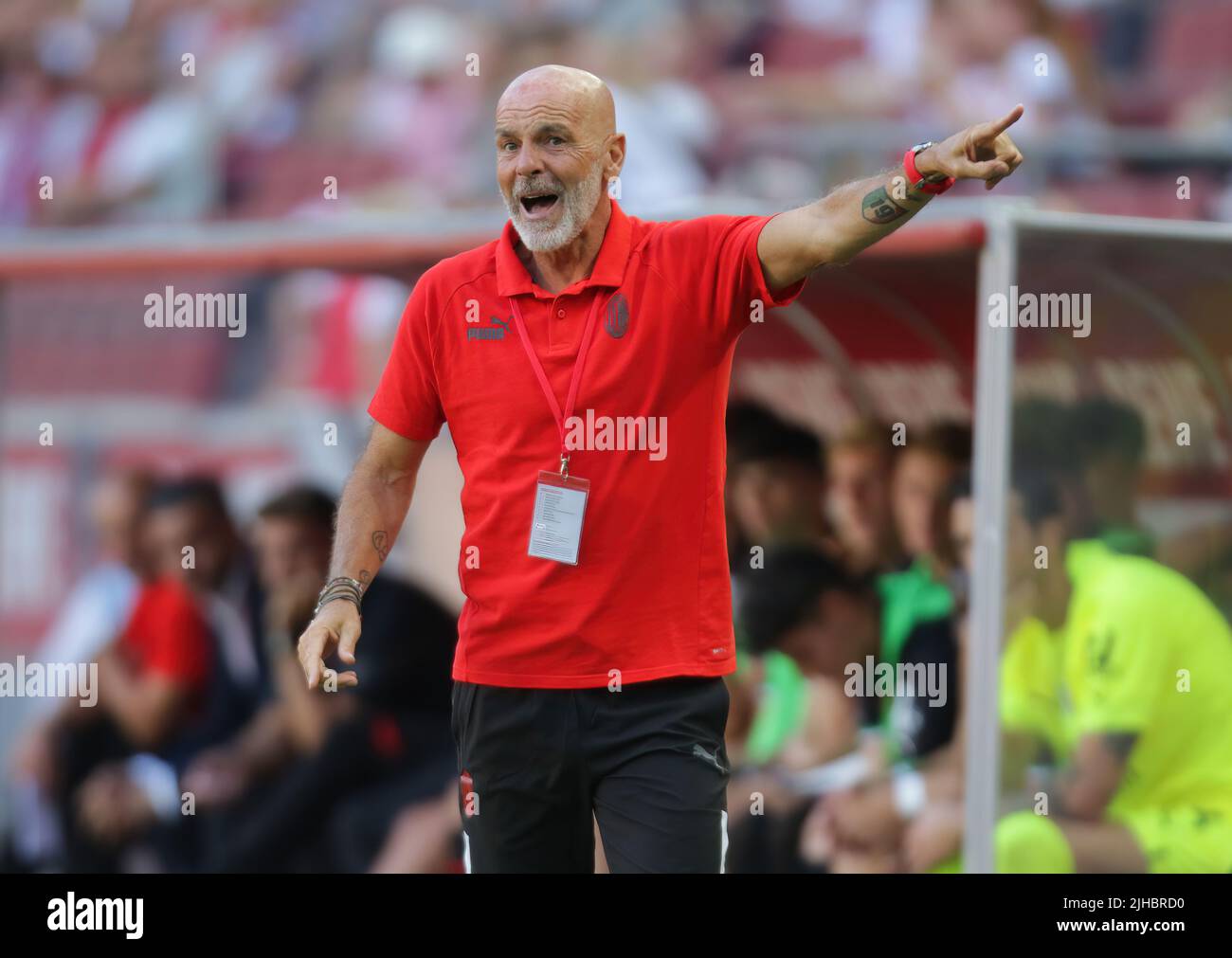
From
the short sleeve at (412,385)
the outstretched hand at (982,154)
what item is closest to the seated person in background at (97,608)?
the short sleeve at (412,385)

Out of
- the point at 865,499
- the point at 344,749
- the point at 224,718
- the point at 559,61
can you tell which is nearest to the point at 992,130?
the point at 865,499

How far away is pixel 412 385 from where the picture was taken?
11.5 feet

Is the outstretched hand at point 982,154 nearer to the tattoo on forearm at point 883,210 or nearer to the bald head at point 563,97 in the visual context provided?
the tattoo on forearm at point 883,210

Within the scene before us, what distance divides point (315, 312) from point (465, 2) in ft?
12.7

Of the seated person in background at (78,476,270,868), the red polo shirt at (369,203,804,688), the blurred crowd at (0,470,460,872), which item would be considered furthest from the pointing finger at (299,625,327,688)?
the seated person in background at (78,476,270,868)

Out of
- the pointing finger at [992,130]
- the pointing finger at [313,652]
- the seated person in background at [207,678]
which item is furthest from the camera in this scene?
the seated person in background at [207,678]

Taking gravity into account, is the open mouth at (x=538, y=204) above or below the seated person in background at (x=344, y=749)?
above

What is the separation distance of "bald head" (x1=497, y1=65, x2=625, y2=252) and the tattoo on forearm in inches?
21.1

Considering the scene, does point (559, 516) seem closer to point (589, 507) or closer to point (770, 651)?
point (589, 507)

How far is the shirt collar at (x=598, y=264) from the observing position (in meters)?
3.38

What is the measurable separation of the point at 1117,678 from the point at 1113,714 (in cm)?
10

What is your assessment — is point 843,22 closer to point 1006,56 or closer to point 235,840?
point 1006,56

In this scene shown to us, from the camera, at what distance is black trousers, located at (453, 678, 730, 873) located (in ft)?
10.8

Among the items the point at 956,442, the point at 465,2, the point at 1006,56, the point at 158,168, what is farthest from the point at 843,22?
the point at 956,442
